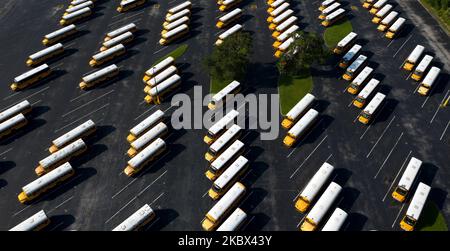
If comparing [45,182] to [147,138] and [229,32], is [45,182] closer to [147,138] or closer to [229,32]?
[147,138]

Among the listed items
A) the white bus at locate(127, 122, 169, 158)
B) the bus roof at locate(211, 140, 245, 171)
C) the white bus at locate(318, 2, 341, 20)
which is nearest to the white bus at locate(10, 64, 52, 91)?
the white bus at locate(127, 122, 169, 158)

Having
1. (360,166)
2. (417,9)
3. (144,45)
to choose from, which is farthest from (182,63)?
(417,9)

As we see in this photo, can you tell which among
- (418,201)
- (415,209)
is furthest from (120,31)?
(415,209)

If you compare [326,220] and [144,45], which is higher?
[144,45]

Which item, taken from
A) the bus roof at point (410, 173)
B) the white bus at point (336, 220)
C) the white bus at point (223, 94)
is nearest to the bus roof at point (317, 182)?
the white bus at point (336, 220)

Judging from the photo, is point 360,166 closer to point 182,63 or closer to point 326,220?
point 326,220

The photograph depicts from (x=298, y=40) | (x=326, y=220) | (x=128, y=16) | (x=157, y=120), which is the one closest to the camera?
(x=326, y=220)

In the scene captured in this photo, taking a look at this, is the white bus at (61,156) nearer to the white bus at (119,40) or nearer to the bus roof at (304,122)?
the white bus at (119,40)
